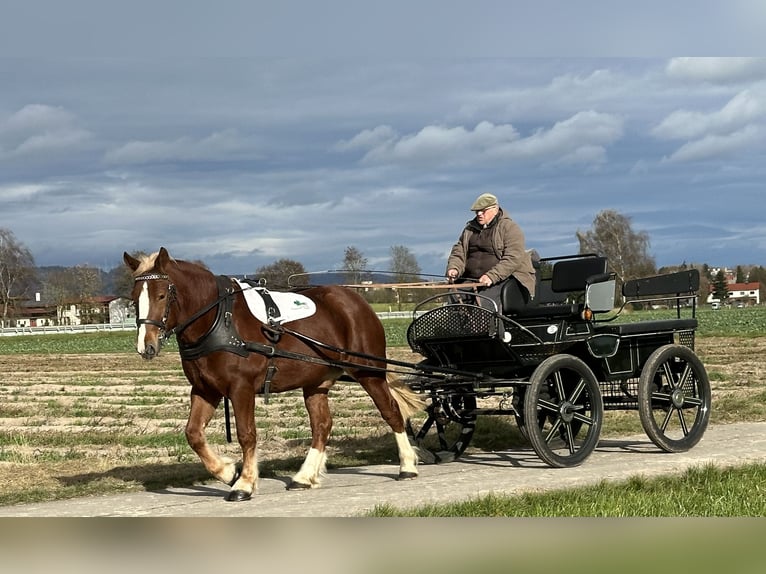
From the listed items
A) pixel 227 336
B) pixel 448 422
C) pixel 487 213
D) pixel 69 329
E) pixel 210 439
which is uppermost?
pixel 487 213

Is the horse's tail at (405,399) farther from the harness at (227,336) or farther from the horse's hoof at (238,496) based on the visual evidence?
the horse's hoof at (238,496)

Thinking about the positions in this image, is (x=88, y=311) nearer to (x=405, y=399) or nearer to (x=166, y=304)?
(x=405, y=399)

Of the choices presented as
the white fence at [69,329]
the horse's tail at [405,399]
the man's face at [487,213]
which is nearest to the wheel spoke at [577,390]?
the horse's tail at [405,399]

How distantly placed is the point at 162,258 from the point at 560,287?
438cm

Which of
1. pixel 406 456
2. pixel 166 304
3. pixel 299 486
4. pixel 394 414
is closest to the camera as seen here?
pixel 166 304

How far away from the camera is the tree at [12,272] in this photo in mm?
94750

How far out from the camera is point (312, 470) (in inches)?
346

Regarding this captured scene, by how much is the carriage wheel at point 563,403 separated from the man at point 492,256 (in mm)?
817

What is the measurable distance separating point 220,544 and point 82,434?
34.3 ft

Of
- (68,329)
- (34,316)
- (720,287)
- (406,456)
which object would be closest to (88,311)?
(68,329)

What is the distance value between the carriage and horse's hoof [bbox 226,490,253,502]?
0.01 metres

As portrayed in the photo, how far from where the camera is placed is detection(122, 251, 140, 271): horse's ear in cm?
778

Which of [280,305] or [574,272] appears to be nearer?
[280,305]

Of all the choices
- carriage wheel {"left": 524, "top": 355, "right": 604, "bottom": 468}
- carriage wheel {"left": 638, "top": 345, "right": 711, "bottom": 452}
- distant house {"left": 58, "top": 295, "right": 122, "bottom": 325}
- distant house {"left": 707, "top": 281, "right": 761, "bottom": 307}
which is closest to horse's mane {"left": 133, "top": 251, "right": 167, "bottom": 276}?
carriage wheel {"left": 524, "top": 355, "right": 604, "bottom": 468}
